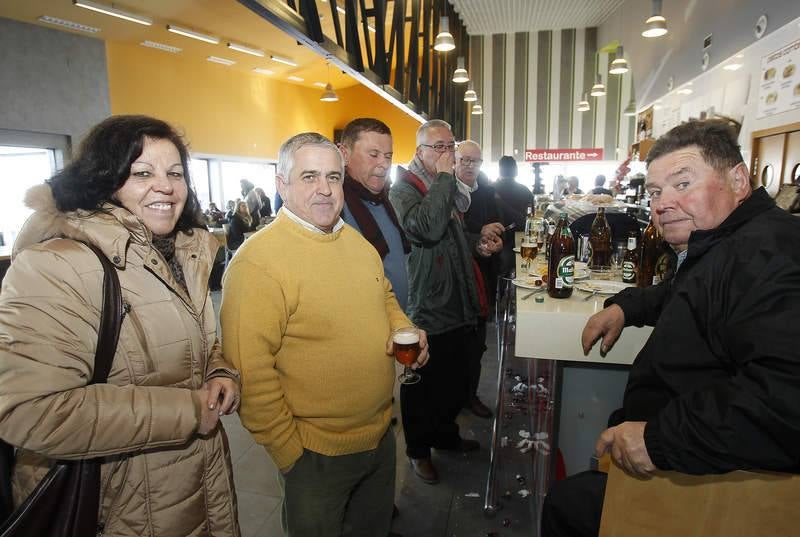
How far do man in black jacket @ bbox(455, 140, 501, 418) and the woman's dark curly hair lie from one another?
2.26 m

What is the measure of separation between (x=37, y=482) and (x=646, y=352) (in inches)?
65.1

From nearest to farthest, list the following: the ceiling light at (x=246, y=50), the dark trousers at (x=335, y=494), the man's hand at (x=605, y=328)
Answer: the dark trousers at (x=335, y=494)
the man's hand at (x=605, y=328)
the ceiling light at (x=246, y=50)

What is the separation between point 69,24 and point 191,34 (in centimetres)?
204

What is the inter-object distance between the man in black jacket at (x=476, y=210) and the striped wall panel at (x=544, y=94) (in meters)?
11.2

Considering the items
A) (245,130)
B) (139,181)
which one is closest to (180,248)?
(139,181)

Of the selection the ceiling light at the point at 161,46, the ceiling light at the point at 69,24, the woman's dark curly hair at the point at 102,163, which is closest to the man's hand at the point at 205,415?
the woman's dark curly hair at the point at 102,163

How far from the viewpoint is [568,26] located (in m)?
13.3

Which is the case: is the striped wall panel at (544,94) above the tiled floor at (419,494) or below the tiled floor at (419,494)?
above

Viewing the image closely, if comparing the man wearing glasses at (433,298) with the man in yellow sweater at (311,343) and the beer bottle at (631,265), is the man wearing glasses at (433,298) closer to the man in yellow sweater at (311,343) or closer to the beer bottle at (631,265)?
the beer bottle at (631,265)

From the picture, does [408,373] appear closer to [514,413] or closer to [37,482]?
[37,482]

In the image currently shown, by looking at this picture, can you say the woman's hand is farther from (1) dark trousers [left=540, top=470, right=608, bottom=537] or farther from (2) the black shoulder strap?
(1) dark trousers [left=540, top=470, right=608, bottom=537]

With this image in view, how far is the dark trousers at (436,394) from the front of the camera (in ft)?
8.61

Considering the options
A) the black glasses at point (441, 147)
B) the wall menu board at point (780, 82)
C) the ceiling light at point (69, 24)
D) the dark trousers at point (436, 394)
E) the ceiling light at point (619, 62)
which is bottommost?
the dark trousers at point (436, 394)

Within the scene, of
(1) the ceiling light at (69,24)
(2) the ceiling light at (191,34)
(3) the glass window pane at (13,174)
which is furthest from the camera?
(2) the ceiling light at (191,34)
